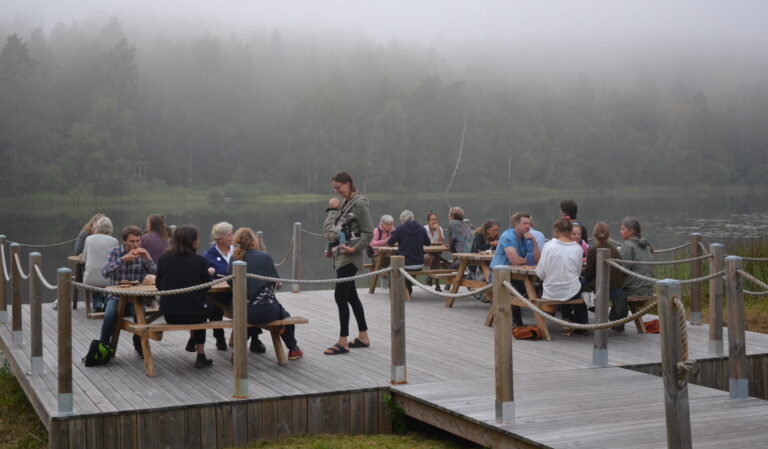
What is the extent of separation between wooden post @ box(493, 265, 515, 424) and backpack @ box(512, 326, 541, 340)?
3264mm

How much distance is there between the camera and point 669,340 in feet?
15.8

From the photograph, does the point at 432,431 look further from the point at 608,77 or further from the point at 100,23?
the point at 608,77

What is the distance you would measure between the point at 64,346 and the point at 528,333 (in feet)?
15.7

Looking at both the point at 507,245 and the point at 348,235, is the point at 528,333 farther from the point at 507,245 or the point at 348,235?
the point at 348,235

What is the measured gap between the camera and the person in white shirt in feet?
29.7

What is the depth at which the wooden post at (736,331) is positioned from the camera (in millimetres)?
6758

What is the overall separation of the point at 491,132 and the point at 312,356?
92779 mm

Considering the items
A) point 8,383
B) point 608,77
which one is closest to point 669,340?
point 8,383

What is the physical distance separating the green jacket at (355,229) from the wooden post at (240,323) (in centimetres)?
156

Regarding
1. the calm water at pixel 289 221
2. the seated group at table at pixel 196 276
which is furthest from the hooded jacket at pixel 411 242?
the calm water at pixel 289 221

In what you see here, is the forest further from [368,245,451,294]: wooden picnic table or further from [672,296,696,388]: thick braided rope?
[672,296,696,388]: thick braided rope

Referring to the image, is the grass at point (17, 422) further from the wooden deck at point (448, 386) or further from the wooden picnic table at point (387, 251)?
the wooden picnic table at point (387, 251)

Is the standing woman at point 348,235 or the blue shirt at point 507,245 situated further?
the blue shirt at point 507,245

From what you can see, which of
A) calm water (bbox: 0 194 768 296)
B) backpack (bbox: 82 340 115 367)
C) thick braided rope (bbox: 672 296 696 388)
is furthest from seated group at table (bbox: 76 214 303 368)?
calm water (bbox: 0 194 768 296)
